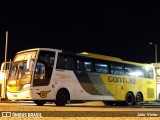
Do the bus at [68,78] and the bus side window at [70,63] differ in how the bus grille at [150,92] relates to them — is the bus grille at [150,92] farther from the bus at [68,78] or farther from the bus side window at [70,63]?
the bus side window at [70,63]

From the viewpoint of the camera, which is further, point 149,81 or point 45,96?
point 149,81

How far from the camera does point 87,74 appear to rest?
23859mm

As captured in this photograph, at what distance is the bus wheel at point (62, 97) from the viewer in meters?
21.6

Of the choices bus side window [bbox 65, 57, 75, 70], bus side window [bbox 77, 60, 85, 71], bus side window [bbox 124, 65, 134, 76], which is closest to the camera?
bus side window [bbox 65, 57, 75, 70]

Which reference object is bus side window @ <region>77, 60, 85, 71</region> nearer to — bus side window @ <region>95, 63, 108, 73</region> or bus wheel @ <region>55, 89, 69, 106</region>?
bus side window @ <region>95, 63, 108, 73</region>

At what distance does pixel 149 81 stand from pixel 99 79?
7.55 metres

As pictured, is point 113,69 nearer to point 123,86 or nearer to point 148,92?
point 123,86

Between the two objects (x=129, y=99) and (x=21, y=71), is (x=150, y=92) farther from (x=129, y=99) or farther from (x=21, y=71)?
(x=21, y=71)

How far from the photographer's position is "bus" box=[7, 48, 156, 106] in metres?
20.8

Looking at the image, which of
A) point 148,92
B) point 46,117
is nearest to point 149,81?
point 148,92

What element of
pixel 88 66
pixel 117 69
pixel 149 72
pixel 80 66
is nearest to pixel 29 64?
pixel 80 66

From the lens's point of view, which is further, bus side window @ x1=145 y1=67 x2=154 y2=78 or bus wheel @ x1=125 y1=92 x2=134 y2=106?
bus side window @ x1=145 y1=67 x2=154 y2=78

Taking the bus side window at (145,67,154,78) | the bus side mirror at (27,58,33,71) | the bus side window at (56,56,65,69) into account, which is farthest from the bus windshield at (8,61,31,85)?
the bus side window at (145,67,154,78)

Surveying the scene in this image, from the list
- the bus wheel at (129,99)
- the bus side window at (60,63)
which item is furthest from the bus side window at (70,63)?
the bus wheel at (129,99)
